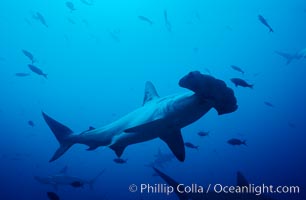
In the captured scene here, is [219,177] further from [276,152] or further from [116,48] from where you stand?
[116,48]

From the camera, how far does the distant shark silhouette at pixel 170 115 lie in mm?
3057

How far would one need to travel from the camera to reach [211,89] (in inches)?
121

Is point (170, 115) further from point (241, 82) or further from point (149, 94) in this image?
point (241, 82)

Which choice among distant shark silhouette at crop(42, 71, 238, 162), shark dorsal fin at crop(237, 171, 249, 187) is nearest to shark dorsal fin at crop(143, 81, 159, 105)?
distant shark silhouette at crop(42, 71, 238, 162)

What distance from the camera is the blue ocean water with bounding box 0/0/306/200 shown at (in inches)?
1484

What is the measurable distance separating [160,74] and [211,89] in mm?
55491

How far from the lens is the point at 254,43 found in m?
46.3

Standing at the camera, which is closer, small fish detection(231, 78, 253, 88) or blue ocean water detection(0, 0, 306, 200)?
small fish detection(231, 78, 253, 88)

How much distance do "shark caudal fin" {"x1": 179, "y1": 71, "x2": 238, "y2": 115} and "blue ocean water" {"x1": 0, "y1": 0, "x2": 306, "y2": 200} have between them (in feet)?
81.0

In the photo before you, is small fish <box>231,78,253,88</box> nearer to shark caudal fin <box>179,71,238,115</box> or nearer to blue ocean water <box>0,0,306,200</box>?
shark caudal fin <box>179,71,238,115</box>

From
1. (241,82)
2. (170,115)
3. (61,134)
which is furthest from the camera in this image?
(241,82)

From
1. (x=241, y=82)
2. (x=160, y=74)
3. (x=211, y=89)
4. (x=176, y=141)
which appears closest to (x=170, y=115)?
(x=211, y=89)

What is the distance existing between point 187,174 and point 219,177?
444 centimetres

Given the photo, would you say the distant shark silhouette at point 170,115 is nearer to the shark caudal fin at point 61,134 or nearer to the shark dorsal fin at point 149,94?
the shark dorsal fin at point 149,94
